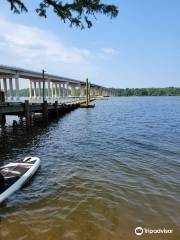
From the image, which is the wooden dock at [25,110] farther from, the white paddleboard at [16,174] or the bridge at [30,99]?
the white paddleboard at [16,174]

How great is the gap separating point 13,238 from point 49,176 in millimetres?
4885

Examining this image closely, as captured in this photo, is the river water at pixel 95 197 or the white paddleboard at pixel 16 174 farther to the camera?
the white paddleboard at pixel 16 174

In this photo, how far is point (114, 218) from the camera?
7594 mm

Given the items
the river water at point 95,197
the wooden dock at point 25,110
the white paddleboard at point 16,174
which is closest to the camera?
the river water at point 95,197

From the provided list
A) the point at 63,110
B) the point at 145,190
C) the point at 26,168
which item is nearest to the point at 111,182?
the point at 145,190

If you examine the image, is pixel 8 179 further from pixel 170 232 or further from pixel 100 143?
pixel 100 143

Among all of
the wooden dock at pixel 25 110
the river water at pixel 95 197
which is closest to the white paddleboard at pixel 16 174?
the river water at pixel 95 197

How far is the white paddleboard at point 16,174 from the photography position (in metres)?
9.17

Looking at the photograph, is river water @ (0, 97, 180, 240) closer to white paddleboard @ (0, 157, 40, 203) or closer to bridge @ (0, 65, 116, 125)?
white paddleboard @ (0, 157, 40, 203)

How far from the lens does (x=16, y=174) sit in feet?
35.5

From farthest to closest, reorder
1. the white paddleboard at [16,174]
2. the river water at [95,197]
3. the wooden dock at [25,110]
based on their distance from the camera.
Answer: the wooden dock at [25,110]
the white paddleboard at [16,174]
the river water at [95,197]

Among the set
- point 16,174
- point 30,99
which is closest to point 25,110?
point 16,174

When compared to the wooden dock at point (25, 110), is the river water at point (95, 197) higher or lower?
lower

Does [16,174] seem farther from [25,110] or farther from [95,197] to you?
[25,110]
